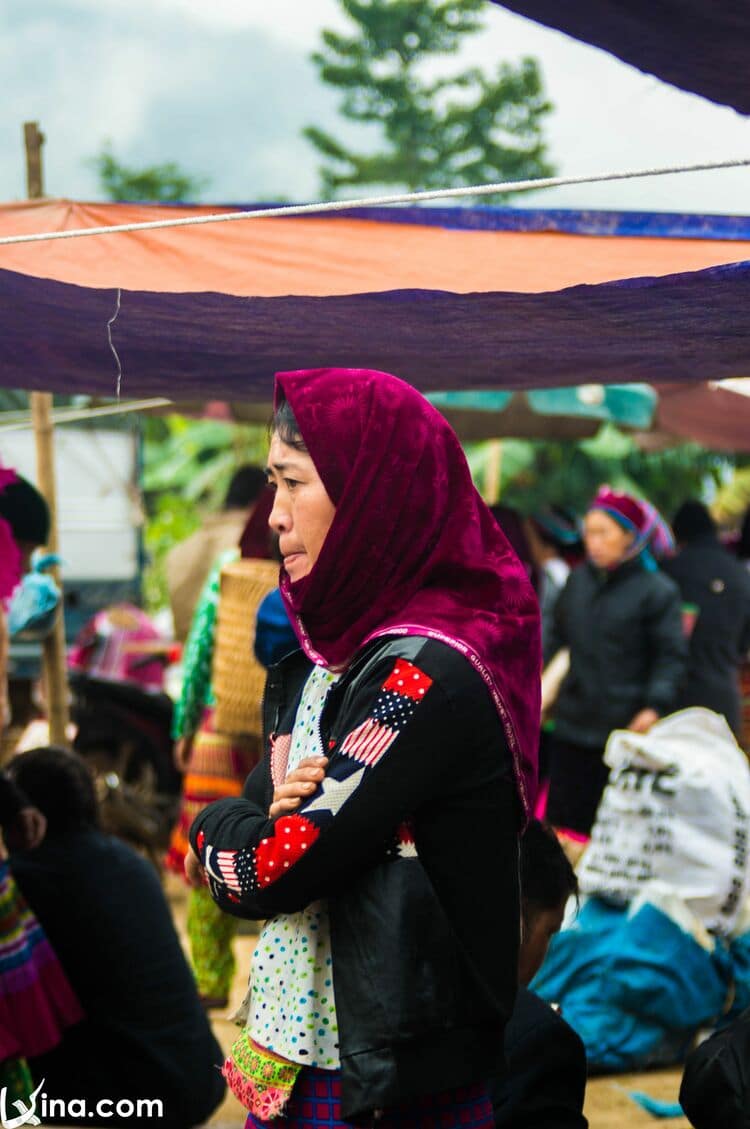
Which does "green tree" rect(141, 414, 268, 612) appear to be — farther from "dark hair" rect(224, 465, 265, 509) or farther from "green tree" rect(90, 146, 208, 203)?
"green tree" rect(90, 146, 208, 203)

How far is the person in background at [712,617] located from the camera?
6094 millimetres

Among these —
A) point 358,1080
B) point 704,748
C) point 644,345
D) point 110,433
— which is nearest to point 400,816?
point 358,1080

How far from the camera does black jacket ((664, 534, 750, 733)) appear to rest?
609 cm

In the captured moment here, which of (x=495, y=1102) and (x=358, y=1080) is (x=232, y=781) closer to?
(x=495, y=1102)

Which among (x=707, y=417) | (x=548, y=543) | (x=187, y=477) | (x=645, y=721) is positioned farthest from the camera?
(x=187, y=477)

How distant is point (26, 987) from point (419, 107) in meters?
25.4

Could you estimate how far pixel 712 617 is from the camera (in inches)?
243

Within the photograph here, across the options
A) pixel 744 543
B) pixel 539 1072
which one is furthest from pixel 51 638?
pixel 744 543

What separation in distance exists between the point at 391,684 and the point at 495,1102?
1158 millimetres

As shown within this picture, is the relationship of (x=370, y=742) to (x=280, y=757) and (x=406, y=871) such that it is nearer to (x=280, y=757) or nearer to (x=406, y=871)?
(x=406, y=871)

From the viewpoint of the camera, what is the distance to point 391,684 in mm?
1711

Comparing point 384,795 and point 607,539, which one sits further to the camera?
point 607,539

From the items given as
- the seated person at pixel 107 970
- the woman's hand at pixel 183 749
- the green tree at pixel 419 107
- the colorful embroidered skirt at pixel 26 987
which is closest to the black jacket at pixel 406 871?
the colorful embroidered skirt at pixel 26 987

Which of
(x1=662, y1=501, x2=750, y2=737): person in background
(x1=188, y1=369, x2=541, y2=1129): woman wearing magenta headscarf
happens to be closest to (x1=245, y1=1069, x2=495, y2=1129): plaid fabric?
(x1=188, y1=369, x2=541, y2=1129): woman wearing magenta headscarf
